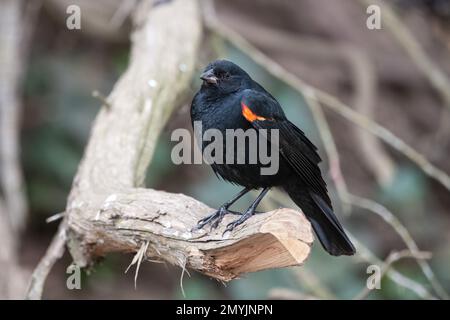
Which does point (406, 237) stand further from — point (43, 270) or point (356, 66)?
point (356, 66)

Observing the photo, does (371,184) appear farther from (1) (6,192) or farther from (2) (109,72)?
(1) (6,192)

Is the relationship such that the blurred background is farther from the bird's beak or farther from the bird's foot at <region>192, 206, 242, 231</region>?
the bird's foot at <region>192, 206, 242, 231</region>

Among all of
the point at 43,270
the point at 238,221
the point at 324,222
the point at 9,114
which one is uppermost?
the point at 9,114

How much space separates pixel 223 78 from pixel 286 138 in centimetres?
47

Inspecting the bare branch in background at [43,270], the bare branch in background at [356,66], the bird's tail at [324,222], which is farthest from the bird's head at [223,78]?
Result: the bare branch in background at [356,66]

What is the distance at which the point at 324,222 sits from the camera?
11.6ft

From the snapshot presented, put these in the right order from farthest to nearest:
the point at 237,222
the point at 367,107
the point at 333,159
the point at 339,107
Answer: the point at 367,107 < the point at 339,107 < the point at 333,159 < the point at 237,222

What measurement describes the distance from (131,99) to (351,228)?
9.11ft

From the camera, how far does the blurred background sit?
5523mm

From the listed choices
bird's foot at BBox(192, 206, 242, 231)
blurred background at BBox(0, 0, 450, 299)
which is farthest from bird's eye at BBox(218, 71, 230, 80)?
blurred background at BBox(0, 0, 450, 299)

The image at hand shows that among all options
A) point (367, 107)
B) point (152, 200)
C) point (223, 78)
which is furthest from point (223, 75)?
point (367, 107)

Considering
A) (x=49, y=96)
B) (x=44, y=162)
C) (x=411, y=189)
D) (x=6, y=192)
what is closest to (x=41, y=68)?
(x=49, y=96)

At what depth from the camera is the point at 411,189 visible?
18.4 feet

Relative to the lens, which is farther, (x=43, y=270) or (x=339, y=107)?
(x=339, y=107)
